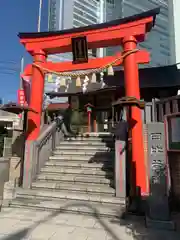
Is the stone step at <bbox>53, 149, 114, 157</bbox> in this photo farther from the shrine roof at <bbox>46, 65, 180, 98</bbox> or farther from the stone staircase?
the shrine roof at <bbox>46, 65, 180, 98</bbox>

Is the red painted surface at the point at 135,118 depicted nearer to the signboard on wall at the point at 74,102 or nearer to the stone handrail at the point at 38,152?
the stone handrail at the point at 38,152

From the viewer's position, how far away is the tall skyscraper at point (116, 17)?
23922mm

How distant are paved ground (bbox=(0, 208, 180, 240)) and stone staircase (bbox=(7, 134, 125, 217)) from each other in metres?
0.40

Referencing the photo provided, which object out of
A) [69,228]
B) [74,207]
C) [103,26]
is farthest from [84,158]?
[103,26]

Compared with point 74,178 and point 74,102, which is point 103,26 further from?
point 74,102

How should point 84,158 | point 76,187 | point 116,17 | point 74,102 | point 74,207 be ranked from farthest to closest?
1. point 116,17
2. point 74,102
3. point 84,158
4. point 76,187
5. point 74,207

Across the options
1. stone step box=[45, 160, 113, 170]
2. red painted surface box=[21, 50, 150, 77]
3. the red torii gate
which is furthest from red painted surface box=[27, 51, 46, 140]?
stone step box=[45, 160, 113, 170]

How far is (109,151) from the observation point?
28.4 ft

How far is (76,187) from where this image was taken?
6.89m

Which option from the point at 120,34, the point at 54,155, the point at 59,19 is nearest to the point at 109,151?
the point at 54,155

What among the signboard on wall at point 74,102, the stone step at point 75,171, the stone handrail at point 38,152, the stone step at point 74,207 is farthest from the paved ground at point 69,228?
the signboard on wall at point 74,102

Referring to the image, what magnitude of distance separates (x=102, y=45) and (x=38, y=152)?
527cm

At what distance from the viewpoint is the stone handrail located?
23.9ft

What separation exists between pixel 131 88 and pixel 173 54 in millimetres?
20610
